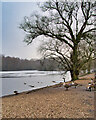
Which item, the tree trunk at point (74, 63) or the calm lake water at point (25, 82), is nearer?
the calm lake water at point (25, 82)

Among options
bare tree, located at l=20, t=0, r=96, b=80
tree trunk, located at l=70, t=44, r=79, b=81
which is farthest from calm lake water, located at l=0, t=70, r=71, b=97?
bare tree, located at l=20, t=0, r=96, b=80

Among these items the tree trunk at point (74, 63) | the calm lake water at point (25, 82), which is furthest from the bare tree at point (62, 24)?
the calm lake water at point (25, 82)

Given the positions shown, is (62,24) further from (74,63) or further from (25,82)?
(25,82)

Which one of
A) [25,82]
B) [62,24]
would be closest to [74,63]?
[62,24]

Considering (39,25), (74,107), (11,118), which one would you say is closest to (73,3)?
(39,25)

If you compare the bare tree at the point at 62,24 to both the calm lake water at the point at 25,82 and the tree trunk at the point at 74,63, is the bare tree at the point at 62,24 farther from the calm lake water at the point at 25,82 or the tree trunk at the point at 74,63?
the calm lake water at the point at 25,82

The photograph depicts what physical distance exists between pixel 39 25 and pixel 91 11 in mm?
3453

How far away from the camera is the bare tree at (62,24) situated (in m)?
7.48

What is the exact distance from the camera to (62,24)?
7848 millimetres

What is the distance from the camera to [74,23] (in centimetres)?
827

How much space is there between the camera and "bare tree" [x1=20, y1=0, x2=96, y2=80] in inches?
295

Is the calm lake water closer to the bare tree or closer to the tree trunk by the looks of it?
the tree trunk

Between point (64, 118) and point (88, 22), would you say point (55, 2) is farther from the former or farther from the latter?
point (64, 118)

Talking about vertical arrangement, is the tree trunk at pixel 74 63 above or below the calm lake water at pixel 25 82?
above
